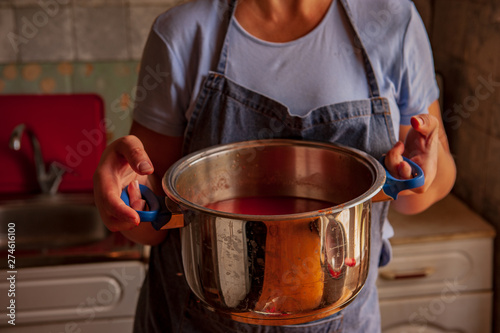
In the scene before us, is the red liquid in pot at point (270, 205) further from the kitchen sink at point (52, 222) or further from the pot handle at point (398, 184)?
the kitchen sink at point (52, 222)

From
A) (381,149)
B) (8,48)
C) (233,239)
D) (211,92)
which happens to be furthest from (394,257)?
(8,48)

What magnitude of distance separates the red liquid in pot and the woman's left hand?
0.10 metres

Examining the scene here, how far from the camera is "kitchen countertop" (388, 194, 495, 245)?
1503mm

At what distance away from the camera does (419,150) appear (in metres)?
0.70

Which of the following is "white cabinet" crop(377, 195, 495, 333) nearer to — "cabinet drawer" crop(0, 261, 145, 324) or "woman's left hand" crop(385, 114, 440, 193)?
"cabinet drawer" crop(0, 261, 145, 324)

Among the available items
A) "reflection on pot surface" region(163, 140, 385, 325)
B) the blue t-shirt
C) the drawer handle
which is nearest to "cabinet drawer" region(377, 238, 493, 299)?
the drawer handle

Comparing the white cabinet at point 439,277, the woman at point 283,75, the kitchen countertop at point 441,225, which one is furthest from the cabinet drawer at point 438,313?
the woman at point 283,75

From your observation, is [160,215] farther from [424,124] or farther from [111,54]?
[111,54]

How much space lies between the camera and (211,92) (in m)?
0.78

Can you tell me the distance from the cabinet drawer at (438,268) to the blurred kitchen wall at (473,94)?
0.05 m

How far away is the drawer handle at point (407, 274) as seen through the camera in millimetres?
1512

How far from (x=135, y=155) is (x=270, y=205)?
0.20m

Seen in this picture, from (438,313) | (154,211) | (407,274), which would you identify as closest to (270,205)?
(154,211)

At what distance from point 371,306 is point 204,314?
0.25 meters
